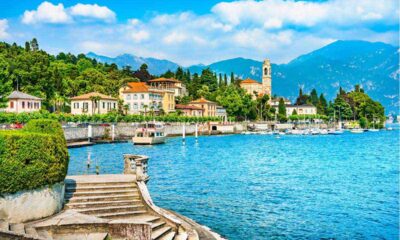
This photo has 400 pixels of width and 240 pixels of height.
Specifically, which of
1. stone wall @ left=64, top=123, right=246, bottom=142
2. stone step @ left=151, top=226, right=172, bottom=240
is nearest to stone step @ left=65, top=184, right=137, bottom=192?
stone step @ left=151, top=226, right=172, bottom=240

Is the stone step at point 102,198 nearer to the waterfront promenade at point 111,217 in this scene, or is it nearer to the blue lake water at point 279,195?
the waterfront promenade at point 111,217

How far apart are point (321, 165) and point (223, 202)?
86.0 feet

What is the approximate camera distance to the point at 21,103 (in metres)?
79.9

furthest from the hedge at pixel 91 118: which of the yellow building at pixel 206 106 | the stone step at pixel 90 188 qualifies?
the stone step at pixel 90 188

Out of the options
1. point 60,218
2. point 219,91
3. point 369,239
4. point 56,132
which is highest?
point 219,91

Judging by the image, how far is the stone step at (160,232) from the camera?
1513 centimetres

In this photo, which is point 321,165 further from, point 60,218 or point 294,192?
point 60,218

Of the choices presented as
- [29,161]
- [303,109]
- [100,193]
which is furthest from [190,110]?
[29,161]

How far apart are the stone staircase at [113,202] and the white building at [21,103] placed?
212 feet

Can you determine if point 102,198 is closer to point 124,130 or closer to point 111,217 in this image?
point 111,217

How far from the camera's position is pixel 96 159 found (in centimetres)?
5012

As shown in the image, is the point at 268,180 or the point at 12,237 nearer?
the point at 12,237

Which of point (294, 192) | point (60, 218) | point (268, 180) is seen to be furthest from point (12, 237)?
point (268, 180)

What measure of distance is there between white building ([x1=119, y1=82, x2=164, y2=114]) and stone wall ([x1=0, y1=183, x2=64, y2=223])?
322 ft
